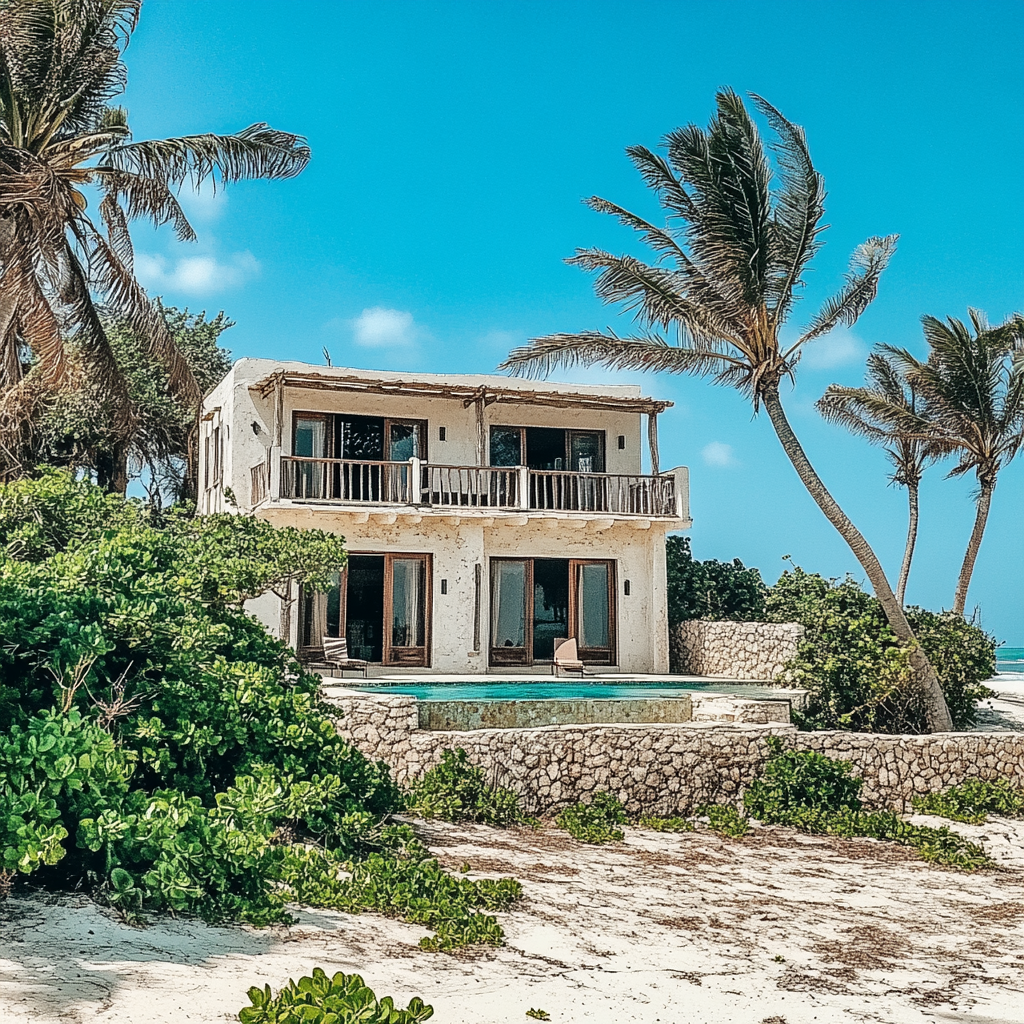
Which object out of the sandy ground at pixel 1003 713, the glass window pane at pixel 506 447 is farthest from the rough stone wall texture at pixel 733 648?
the glass window pane at pixel 506 447

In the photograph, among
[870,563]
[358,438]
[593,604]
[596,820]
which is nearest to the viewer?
[596,820]

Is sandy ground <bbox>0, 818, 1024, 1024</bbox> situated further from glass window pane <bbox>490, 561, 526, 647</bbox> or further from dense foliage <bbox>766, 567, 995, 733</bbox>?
glass window pane <bbox>490, 561, 526, 647</bbox>

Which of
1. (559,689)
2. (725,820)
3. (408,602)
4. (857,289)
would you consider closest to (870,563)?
(857,289)

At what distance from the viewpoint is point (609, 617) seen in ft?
69.8

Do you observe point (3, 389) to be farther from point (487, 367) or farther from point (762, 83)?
point (762, 83)

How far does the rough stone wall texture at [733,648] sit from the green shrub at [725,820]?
23.1ft

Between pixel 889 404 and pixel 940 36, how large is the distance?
7.25 m

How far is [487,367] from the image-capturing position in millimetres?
20688

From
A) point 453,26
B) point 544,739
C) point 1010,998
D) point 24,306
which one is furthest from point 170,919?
point 453,26

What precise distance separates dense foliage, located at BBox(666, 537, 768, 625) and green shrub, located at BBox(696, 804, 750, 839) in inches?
404

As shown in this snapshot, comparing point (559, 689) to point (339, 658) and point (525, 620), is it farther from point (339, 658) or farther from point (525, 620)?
point (339, 658)

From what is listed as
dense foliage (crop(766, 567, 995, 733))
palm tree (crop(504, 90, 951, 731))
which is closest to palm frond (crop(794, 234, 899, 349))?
palm tree (crop(504, 90, 951, 731))

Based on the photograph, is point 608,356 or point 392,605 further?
point 392,605

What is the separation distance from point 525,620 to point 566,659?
4.35 feet
